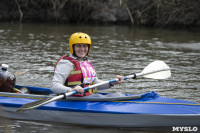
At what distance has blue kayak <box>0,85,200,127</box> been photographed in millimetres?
4199

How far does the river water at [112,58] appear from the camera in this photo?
20.2 ft

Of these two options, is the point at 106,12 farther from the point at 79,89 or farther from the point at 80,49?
the point at 79,89

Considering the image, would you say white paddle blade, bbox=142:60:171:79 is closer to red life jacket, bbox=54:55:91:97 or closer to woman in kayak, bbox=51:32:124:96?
woman in kayak, bbox=51:32:124:96

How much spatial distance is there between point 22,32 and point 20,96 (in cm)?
1052

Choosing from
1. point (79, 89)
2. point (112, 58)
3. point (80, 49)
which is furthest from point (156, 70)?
point (112, 58)

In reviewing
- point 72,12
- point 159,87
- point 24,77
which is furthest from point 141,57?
point 72,12

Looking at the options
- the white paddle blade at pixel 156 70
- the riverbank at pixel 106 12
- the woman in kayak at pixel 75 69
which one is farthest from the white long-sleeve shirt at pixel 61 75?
the riverbank at pixel 106 12

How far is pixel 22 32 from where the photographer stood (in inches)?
587

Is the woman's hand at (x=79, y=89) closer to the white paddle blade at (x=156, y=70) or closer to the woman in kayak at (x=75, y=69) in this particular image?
the woman in kayak at (x=75, y=69)

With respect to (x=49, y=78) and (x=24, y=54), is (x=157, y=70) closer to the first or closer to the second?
(x=49, y=78)

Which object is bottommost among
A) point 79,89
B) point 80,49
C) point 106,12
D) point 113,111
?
point 113,111

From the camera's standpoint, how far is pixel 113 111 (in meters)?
4.29

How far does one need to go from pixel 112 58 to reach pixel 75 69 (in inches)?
196

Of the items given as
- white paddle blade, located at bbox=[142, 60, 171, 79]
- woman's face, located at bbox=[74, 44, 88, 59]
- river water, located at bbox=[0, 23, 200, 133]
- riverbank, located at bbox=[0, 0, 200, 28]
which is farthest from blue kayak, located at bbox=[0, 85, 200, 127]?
riverbank, located at bbox=[0, 0, 200, 28]
